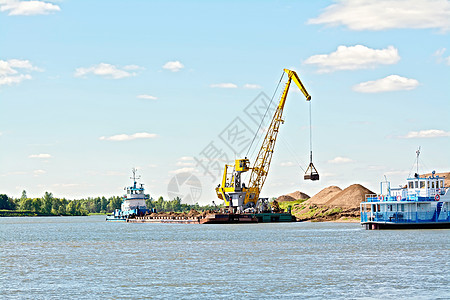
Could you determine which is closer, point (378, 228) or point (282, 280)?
point (282, 280)

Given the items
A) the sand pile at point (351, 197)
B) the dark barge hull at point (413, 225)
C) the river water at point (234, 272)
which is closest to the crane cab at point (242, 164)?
the sand pile at point (351, 197)

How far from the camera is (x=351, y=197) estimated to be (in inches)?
7239

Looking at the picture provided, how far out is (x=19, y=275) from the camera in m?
47.5

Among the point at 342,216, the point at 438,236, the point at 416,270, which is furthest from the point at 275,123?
the point at 416,270

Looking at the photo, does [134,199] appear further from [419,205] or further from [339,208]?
[419,205]

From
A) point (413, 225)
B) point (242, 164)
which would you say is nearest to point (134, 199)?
point (242, 164)

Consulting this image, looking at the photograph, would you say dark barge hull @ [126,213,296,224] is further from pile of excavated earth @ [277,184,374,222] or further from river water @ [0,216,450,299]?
river water @ [0,216,450,299]

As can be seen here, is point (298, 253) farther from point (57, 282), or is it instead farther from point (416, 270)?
point (57, 282)

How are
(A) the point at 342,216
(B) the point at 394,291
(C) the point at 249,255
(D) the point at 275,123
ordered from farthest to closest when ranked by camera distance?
(A) the point at 342,216, (D) the point at 275,123, (C) the point at 249,255, (B) the point at 394,291

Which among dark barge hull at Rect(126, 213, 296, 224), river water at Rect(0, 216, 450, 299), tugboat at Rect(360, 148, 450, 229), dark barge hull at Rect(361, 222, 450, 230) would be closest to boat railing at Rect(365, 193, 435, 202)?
tugboat at Rect(360, 148, 450, 229)

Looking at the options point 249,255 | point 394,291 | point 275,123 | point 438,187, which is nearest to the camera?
point 394,291

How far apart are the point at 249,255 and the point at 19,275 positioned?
2036cm

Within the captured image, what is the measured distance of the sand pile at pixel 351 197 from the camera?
592 ft

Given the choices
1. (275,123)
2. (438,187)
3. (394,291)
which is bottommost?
(394,291)
